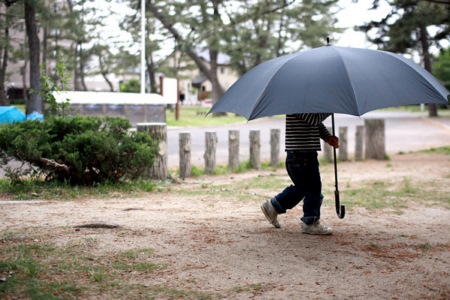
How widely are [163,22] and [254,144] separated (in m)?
21.4

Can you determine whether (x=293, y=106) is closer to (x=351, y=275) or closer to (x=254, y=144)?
(x=351, y=275)

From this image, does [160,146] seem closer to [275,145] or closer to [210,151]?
[210,151]

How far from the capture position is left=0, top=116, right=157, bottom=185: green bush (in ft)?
27.4

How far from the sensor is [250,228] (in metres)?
6.60

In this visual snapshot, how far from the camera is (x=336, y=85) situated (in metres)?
5.20

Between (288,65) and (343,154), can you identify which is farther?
(343,154)

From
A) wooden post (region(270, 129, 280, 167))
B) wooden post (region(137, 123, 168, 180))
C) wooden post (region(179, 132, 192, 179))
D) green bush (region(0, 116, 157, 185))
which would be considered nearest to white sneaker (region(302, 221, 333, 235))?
green bush (region(0, 116, 157, 185))

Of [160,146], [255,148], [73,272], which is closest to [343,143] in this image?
[255,148]

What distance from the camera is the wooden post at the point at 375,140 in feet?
49.6

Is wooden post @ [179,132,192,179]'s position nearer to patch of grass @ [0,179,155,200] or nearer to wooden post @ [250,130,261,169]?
wooden post @ [250,130,261,169]

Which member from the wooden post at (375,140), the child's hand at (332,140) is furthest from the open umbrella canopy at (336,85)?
the wooden post at (375,140)

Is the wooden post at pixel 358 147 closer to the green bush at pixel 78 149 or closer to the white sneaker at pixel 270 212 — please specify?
the green bush at pixel 78 149

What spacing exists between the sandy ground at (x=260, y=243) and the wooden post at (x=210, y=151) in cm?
290

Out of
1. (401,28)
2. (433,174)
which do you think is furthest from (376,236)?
(401,28)
